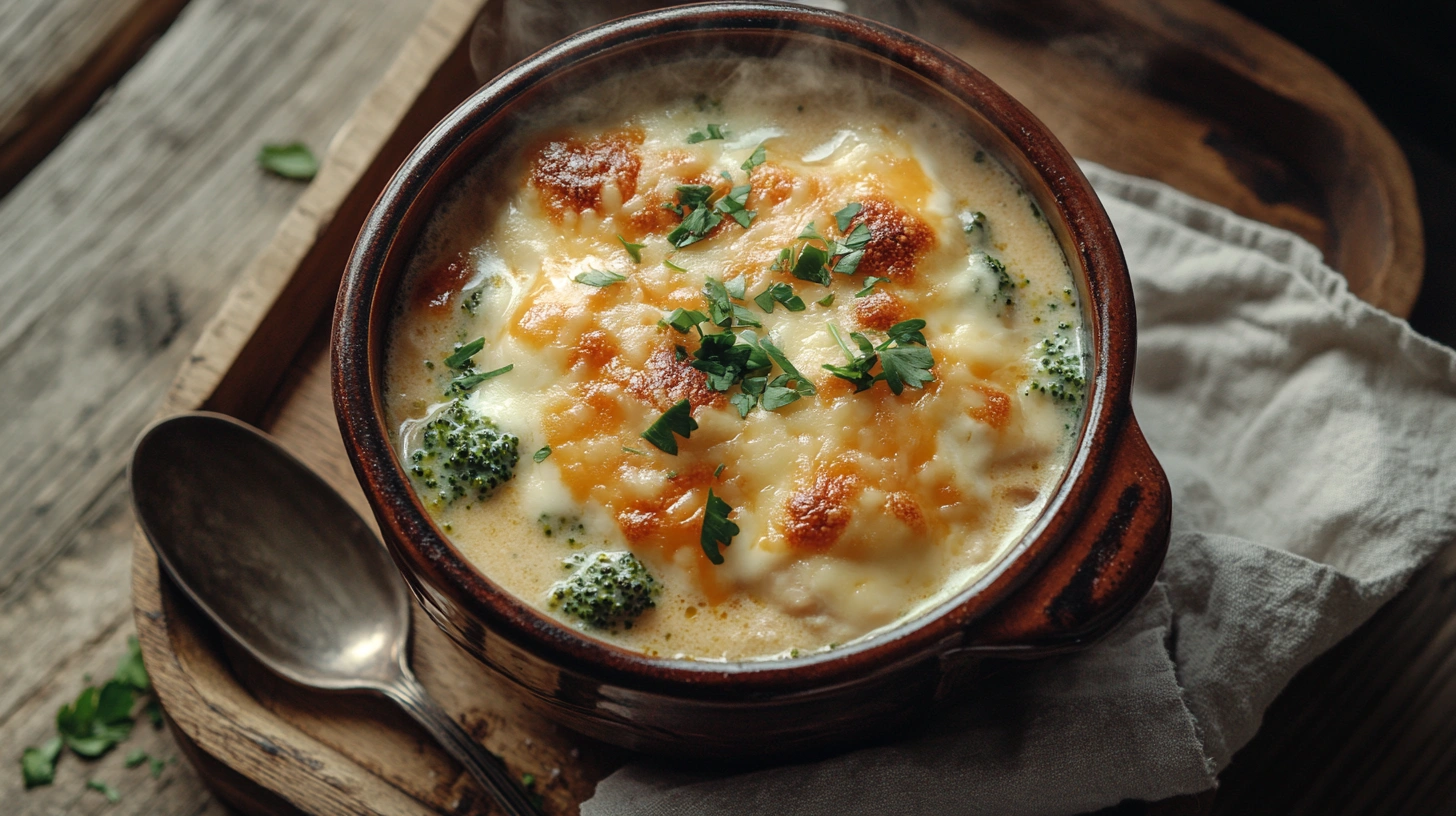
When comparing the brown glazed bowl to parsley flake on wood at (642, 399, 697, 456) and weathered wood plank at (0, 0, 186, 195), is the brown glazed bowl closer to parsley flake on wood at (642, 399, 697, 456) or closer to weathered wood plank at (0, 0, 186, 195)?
parsley flake on wood at (642, 399, 697, 456)

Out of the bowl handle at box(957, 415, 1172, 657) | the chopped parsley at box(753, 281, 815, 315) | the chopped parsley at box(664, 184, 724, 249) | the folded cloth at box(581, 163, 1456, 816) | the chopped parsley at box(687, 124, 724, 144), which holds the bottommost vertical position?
the folded cloth at box(581, 163, 1456, 816)

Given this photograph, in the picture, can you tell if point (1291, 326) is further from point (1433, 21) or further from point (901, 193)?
point (1433, 21)

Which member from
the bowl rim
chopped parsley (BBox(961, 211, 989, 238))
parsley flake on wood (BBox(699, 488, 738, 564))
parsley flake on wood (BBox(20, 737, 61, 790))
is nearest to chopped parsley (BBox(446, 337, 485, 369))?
the bowl rim

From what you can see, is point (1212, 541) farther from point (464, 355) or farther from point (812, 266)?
point (464, 355)

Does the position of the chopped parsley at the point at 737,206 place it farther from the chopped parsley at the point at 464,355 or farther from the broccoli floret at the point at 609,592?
the broccoli floret at the point at 609,592

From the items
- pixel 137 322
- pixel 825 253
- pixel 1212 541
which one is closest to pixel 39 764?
pixel 137 322

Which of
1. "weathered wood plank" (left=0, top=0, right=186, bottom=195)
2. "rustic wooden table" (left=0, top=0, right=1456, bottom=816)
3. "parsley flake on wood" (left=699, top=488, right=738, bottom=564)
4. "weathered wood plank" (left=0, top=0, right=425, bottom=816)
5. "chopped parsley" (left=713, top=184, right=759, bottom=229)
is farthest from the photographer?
"weathered wood plank" (left=0, top=0, right=186, bottom=195)
